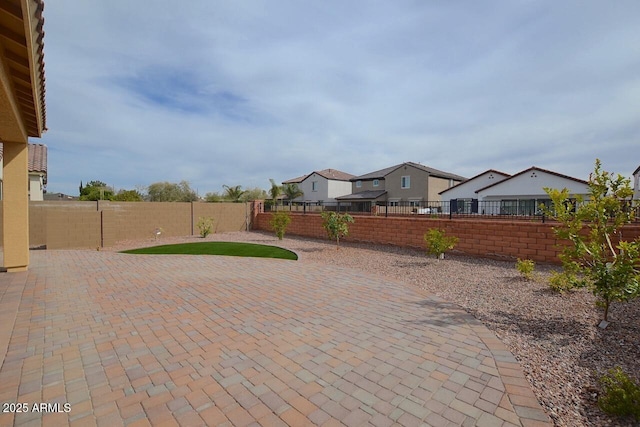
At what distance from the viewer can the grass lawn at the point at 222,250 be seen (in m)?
10.7

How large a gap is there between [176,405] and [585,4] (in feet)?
32.8

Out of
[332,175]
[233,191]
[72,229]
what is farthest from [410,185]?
[72,229]

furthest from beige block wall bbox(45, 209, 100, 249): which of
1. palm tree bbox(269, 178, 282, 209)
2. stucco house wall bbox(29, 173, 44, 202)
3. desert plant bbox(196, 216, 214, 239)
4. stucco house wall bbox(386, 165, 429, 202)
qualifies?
stucco house wall bbox(386, 165, 429, 202)

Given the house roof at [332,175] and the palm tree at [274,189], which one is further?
the house roof at [332,175]

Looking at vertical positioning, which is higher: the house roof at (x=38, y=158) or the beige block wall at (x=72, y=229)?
the house roof at (x=38, y=158)

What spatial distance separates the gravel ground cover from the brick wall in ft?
1.64

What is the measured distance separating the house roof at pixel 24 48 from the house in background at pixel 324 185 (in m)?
37.5

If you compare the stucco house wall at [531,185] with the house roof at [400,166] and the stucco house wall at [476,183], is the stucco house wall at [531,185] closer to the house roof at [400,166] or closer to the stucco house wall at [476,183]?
the stucco house wall at [476,183]

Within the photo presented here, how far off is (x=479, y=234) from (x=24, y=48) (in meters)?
10.6

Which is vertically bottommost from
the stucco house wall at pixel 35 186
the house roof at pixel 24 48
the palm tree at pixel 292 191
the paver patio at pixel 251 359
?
the paver patio at pixel 251 359

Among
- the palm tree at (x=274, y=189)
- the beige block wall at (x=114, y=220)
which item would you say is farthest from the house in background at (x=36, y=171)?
the palm tree at (x=274, y=189)

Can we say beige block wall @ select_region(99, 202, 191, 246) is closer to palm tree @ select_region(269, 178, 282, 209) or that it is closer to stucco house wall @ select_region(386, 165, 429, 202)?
palm tree @ select_region(269, 178, 282, 209)

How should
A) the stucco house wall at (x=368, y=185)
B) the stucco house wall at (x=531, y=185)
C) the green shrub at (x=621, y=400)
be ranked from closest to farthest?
the green shrub at (x=621, y=400) < the stucco house wall at (x=531, y=185) < the stucco house wall at (x=368, y=185)

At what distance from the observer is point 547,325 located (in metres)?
4.14
